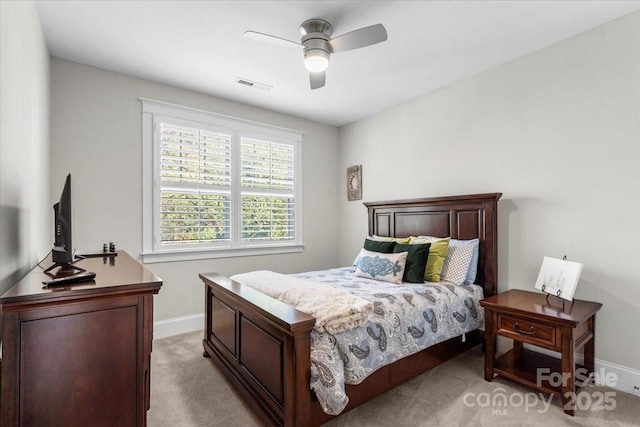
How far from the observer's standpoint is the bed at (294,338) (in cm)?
169

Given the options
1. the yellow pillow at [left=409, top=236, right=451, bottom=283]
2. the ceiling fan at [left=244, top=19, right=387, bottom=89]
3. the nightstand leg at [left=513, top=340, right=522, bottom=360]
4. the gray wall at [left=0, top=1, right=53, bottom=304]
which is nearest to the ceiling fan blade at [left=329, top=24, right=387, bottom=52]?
the ceiling fan at [left=244, top=19, right=387, bottom=89]

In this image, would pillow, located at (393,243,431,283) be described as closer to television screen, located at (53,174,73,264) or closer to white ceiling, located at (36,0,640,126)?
white ceiling, located at (36,0,640,126)

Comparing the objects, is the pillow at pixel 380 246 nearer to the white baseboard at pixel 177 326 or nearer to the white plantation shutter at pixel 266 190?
the white plantation shutter at pixel 266 190

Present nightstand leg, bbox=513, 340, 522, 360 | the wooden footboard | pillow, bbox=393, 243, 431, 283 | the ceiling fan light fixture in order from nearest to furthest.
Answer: the wooden footboard → the ceiling fan light fixture → nightstand leg, bbox=513, 340, 522, 360 → pillow, bbox=393, 243, 431, 283

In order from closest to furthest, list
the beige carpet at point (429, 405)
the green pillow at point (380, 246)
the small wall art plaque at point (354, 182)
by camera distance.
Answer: the beige carpet at point (429, 405)
the green pillow at point (380, 246)
the small wall art plaque at point (354, 182)

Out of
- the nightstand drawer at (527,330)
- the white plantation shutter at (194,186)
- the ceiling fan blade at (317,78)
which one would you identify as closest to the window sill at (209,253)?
the white plantation shutter at (194,186)

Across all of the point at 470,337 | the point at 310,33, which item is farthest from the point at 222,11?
the point at 470,337

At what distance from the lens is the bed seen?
169cm

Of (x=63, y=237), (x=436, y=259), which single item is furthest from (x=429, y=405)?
(x=63, y=237)

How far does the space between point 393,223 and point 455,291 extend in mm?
1310

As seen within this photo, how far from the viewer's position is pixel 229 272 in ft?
12.6

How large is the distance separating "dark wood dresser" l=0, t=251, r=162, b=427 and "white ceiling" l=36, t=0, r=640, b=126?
77.6 inches

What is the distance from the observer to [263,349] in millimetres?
1981

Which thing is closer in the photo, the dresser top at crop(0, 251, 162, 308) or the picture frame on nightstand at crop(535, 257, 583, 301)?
the dresser top at crop(0, 251, 162, 308)
